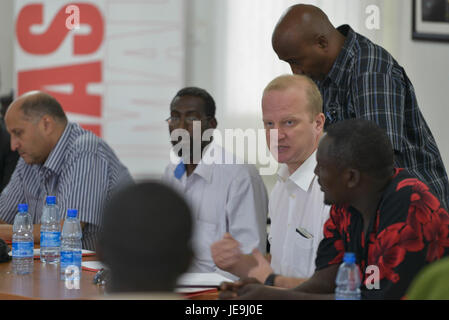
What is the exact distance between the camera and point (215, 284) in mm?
2143

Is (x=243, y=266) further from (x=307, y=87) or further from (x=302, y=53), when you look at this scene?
(x=302, y=53)

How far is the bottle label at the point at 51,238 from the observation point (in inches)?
103

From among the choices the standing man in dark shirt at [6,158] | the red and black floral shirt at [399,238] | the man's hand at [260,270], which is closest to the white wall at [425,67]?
the standing man in dark shirt at [6,158]

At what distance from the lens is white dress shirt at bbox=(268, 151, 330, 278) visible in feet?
7.87

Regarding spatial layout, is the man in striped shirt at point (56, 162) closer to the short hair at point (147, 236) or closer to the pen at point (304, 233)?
the pen at point (304, 233)

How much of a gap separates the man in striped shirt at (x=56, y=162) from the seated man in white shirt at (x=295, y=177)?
1.04 metres

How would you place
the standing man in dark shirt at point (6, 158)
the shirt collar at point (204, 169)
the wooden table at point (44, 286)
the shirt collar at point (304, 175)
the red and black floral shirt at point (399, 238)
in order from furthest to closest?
the standing man in dark shirt at point (6, 158), the shirt collar at point (204, 169), the shirt collar at point (304, 175), the wooden table at point (44, 286), the red and black floral shirt at point (399, 238)

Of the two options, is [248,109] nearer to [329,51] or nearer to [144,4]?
[144,4]

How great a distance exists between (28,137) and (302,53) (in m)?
1.56

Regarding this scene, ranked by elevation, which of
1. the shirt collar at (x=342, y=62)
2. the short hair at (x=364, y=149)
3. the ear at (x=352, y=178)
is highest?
the shirt collar at (x=342, y=62)

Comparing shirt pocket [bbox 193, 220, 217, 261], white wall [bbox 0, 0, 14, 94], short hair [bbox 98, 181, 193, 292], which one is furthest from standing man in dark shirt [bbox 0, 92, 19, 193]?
short hair [bbox 98, 181, 193, 292]

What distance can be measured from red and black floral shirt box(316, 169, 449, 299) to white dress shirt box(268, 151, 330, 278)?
1.38 feet

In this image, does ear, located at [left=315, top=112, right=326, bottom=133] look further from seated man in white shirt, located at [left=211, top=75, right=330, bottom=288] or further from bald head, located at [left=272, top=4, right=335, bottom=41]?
bald head, located at [left=272, top=4, right=335, bottom=41]

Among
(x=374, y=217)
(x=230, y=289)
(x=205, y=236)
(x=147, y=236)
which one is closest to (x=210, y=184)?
(x=205, y=236)
